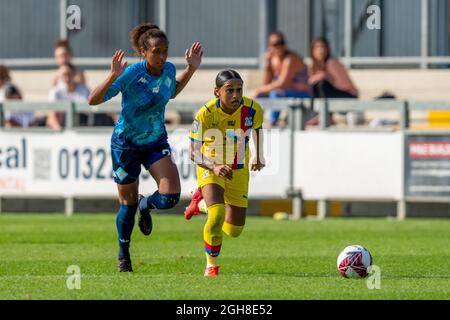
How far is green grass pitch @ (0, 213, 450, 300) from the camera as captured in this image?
35.9ft

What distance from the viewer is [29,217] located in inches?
829

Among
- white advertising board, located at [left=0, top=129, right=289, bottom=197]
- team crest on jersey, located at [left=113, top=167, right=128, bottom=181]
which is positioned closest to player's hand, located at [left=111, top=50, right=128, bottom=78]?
team crest on jersey, located at [left=113, top=167, right=128, bottom=181]

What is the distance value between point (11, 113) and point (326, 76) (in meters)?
4.96

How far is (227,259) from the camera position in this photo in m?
14.6

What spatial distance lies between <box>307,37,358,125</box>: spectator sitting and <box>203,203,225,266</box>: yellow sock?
967cm

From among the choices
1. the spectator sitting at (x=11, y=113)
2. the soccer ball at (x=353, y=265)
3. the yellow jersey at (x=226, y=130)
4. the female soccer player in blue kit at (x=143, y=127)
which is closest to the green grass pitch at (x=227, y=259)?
the soccer ball at (x=353, y=265)

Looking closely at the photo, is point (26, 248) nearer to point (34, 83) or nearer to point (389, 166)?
point (389, 166)

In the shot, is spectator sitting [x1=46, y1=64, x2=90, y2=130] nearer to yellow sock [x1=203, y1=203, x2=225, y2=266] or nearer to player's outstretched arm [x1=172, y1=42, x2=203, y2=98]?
player's outstretched arm [x1=172, y1=42, x2=203, y2=98]

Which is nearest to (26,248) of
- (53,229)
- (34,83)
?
(53,229)

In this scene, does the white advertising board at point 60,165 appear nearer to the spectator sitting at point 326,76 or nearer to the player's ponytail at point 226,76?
the spectator sitting at point 326,76

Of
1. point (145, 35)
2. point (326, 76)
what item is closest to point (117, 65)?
point (145, 35)

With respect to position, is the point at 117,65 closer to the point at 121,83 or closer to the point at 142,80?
the point at 121,83
